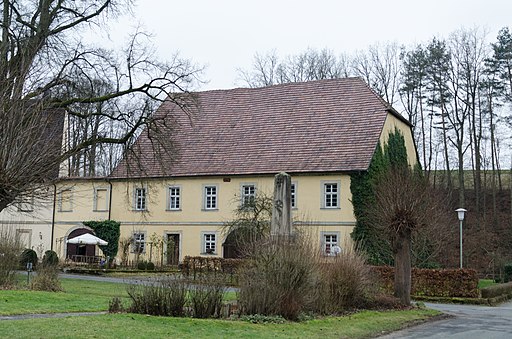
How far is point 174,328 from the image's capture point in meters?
12.8

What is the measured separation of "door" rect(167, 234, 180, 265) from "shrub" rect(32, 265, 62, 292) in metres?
20.1

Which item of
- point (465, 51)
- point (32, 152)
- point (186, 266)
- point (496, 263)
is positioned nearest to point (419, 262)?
point (496, 263)

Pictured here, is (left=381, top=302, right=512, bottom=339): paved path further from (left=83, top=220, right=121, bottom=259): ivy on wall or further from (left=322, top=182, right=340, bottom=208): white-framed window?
(left=83, top=220, right=121, bottom=259): ivy on wall

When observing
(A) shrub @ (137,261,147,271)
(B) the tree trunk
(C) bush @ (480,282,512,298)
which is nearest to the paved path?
(B) the tree trunk

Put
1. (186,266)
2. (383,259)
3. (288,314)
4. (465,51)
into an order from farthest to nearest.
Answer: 1. (465,51)
2. (383,259)
3. (186,266)
4. (288,314)

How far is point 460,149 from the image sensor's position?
1994 inches

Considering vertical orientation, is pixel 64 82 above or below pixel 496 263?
above

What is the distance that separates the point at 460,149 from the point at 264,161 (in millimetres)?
18065

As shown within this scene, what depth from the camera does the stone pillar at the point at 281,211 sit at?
17797mm

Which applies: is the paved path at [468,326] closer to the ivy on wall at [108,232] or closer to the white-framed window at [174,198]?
the white-framed window at [174,198]

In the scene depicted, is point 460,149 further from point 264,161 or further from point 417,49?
point 264,161

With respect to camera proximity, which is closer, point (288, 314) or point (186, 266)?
point (288, 314)

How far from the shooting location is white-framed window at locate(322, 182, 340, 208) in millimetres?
37094

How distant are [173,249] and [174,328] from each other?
28.6 metres
